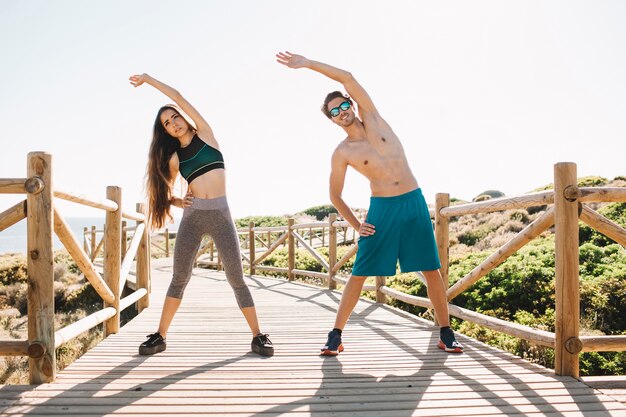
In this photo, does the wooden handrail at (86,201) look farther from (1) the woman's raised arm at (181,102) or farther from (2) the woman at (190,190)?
(1) the woman's raised arm at (181,102)

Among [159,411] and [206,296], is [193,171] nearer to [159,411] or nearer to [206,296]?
[159,411]

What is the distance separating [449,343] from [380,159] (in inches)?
56.5

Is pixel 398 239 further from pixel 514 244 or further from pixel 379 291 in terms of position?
pixel 379 291

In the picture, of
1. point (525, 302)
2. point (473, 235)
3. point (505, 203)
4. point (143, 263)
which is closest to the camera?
point (505, 203)

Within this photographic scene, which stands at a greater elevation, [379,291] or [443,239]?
[443,239]

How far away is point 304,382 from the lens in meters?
2.90

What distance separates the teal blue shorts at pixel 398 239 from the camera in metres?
3.42

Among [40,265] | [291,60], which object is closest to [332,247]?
[291,60]

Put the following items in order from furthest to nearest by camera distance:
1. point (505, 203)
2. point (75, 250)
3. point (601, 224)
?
point (505, 203) < point (75, 250) < point (601, 224)

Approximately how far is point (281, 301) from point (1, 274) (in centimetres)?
1210

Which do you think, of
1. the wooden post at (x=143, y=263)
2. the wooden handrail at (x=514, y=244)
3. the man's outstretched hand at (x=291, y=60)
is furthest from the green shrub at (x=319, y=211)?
the man's outstretched hand at (x=291, y=60)

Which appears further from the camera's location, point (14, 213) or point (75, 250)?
point (75, 250)

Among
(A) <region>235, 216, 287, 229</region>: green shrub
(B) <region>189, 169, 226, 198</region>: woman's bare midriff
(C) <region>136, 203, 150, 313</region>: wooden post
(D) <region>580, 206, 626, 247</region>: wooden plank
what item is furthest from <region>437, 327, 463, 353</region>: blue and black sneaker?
(A) <region>235, 216, 287, 229</region>: green shrub

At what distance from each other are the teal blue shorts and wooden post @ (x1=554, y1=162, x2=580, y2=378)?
825mm
